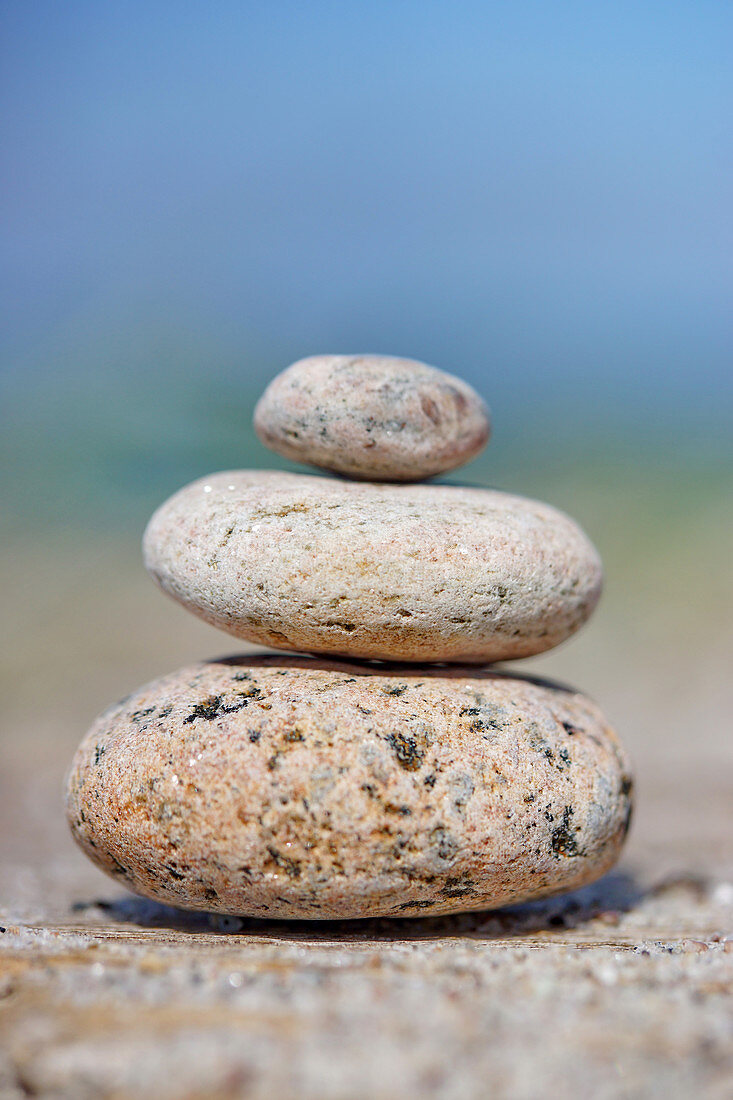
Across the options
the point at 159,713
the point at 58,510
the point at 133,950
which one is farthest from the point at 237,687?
the point at 58,510

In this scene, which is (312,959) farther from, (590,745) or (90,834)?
(590,745)

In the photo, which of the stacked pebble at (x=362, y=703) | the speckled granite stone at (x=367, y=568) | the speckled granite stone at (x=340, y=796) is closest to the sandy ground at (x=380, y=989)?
the speckled granite stone at (x=340, y=796)

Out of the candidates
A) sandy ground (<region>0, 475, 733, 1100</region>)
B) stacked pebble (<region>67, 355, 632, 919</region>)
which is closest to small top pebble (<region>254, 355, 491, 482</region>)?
stacked pebble (<region>67, 355, 632, 919</region>)

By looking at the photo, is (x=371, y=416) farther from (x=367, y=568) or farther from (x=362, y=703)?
(x=362, y=703)

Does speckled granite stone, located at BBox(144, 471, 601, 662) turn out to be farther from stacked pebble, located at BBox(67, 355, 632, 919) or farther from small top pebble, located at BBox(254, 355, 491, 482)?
small top pebble, located at BBox(254, 355, 491, 482)

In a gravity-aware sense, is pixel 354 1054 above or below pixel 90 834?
below

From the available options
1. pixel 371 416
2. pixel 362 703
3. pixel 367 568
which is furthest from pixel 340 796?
pixel 371 416
